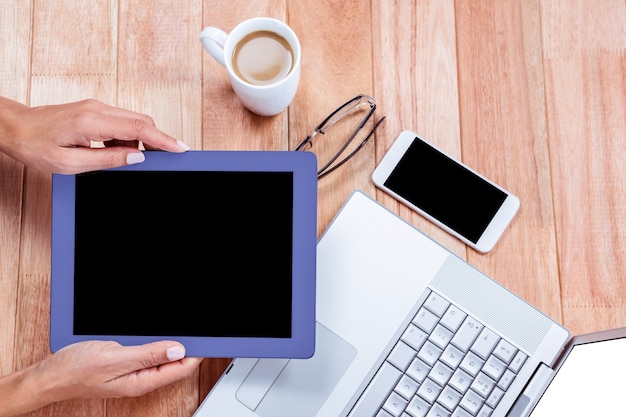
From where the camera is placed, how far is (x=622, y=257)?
0.77 meters

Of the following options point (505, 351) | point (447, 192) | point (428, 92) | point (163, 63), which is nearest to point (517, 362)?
point (505, 351)

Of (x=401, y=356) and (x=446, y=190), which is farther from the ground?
(x=446, y=190)

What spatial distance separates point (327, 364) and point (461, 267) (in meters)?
0.20

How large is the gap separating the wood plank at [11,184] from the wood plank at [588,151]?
0.71 metres

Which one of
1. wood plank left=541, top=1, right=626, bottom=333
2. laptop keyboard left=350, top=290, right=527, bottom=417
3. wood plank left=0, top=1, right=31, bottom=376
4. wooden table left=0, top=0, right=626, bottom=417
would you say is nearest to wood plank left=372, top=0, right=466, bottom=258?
wooden table left=0, top=0, right=626, bottom=417

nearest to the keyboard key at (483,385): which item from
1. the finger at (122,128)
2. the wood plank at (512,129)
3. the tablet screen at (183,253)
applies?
the wood plank at (512,129)

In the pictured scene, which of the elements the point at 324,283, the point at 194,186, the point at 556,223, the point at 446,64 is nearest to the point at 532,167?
the point at 556,223

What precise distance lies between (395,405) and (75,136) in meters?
0.49

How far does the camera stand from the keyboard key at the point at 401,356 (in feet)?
2.26

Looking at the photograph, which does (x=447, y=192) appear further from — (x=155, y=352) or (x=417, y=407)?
(x=155, y=352)

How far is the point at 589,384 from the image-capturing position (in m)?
0.65

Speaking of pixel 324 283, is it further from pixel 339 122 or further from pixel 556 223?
pixel 556 223

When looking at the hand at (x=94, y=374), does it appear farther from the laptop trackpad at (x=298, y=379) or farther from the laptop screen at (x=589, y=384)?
the laptop screen at (x=589, y=384)

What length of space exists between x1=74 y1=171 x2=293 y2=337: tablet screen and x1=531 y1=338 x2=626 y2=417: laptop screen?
0.32 m
